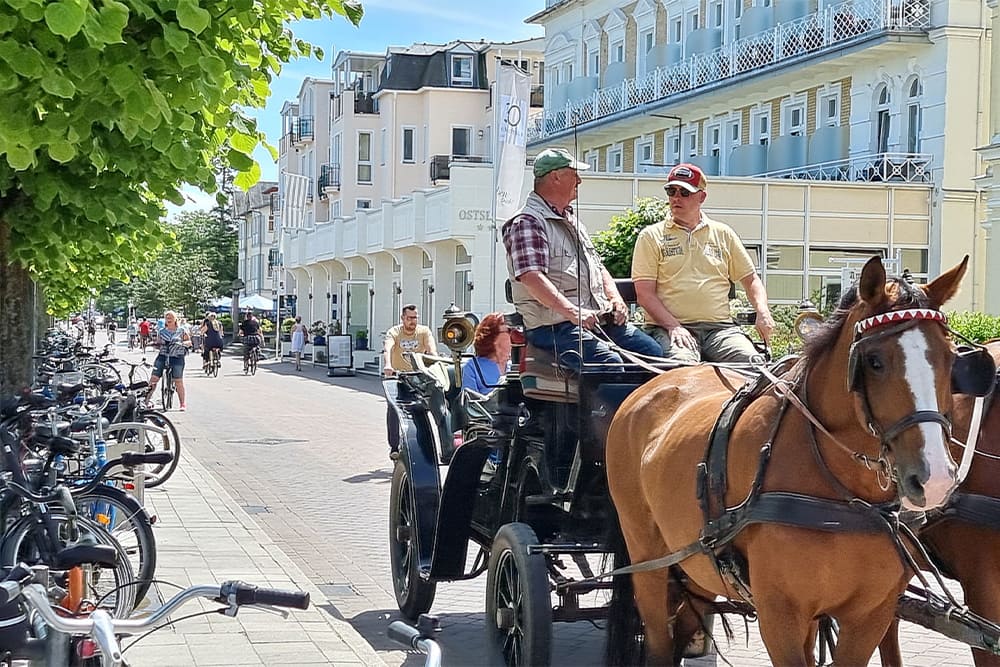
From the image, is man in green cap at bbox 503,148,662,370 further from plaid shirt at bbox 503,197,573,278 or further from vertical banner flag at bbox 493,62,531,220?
vertical banner flag at bbox 493,62,531,220

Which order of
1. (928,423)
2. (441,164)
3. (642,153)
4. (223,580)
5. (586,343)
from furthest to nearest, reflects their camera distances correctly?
(441,164)
(642,153)
(223,580)
(586,343)
(928,423)

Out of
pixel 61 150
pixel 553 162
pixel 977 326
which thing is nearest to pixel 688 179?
pixel 553 162

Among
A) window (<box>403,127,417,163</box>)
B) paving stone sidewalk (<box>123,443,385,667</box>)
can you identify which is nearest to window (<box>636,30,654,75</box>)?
window (<box>403,127,417,163</box>)

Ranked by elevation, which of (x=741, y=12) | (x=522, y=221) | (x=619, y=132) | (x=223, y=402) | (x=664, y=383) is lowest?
(x=223, y=402)

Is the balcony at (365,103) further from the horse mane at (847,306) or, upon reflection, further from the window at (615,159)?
the horse mane at (847,306)

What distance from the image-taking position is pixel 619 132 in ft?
140

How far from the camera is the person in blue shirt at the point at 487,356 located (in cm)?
935

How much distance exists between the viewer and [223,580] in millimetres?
8930

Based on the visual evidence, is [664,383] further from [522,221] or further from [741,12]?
[741,12]

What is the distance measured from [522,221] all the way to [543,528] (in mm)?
1672

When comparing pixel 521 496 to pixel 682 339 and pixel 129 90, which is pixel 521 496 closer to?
pixel 682 339

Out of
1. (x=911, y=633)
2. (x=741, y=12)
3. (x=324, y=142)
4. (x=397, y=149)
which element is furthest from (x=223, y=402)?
(x=324, y=142)

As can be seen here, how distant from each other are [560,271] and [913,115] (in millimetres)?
25844

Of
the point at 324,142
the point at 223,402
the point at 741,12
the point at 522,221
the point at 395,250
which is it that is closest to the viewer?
the point at 522,221
